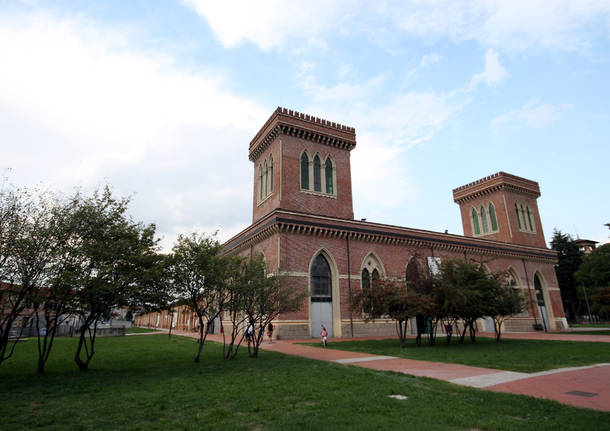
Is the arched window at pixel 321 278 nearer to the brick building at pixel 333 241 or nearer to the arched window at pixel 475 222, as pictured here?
the brick building at pixel 333 241

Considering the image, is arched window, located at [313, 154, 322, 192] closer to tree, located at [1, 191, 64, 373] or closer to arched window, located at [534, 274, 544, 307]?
tree, located at [1, 191, 64, 373]

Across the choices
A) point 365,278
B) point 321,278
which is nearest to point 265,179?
point 321,278

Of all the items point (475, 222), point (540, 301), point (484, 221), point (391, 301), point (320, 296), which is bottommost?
point (391, 301)

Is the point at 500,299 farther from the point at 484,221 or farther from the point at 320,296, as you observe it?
the point at 484,221

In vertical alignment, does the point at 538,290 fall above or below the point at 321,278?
above

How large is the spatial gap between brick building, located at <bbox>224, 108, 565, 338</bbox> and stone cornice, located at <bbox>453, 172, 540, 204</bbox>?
0.39 m

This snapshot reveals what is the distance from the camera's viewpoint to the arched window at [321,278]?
28953 millimetres

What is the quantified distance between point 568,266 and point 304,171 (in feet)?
173

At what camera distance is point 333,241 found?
30.0 metres

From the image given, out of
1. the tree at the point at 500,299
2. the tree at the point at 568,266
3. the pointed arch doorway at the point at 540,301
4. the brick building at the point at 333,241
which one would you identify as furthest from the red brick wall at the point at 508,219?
the tree at the point at 500,299

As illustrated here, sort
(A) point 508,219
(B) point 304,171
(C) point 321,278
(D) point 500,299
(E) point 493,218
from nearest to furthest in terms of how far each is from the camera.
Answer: (D) point 500,299 → (C) point 321,278 → (B) point 304,171 → (A) point 508,219 → (E) point 493,218

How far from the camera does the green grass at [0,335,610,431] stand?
6223mm

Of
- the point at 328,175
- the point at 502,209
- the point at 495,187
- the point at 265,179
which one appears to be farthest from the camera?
the point at 495,187

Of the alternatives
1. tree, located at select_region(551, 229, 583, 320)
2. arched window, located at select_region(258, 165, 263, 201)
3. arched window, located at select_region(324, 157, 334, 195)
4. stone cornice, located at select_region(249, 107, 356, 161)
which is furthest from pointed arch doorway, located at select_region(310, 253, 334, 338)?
tree, located at select_region(551, 229, 583, 320)
